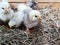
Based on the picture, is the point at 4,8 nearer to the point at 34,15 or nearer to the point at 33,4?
the point at 34,15

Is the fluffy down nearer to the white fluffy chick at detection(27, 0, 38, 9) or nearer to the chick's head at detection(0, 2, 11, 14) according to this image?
the chick's head at detection(0, 2, 11, 14)

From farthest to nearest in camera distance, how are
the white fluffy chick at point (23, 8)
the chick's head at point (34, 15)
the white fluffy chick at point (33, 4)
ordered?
the white fluffy chick at point (33, 4) < the white fluffy chick at point (23, 8) < the chick's head at point (34, 15)

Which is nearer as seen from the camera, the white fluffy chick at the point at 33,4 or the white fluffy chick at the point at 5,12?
the white fluffy chick at the point at 5,12

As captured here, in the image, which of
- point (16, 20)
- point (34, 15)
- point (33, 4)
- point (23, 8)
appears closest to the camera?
point (34, 15)

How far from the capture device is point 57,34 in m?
2.41

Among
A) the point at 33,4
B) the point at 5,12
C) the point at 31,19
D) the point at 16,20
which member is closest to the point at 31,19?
the point at 31,19

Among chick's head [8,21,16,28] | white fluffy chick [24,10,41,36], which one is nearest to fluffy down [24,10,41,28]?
white fluffy chick [24,10,41,36]

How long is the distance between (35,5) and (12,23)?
53 cm

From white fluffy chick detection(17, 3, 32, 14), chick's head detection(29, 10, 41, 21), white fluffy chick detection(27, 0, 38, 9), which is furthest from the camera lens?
white fluffy chick detection(27, 0, 38, 9)

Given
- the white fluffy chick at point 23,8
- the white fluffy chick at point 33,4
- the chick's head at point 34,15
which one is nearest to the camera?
the chick's head at point 34,15

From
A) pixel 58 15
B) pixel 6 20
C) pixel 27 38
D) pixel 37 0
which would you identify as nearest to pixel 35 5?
pixel 37 0

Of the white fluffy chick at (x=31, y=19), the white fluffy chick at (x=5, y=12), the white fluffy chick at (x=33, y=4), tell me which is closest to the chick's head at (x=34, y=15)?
the white fluffy chick at (x=31, y=19)

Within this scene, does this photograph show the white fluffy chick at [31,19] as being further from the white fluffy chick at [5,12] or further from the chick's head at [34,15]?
the white fluffy chick at [5,12]

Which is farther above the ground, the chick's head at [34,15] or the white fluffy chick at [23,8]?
the white fluffy chick at [23,8]
